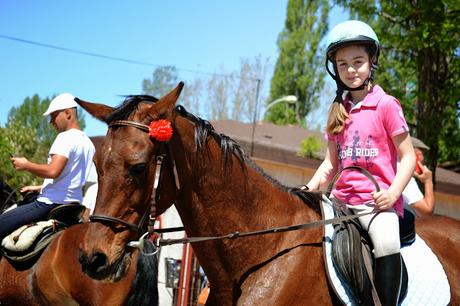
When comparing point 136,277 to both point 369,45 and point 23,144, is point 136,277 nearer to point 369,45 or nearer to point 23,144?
point 369,45

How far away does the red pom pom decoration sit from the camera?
3.10 m

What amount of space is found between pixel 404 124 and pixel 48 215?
4.19m

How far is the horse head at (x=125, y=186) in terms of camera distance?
296 cm

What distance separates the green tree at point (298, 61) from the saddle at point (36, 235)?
36943 mm

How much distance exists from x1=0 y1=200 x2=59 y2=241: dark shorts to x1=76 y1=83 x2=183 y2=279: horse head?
3283 mm

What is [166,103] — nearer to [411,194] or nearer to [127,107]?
[127,107]

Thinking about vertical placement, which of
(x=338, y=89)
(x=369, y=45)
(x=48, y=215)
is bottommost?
(x=48, y=215)

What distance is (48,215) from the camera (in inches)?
242

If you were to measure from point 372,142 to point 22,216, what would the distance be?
4.20 m

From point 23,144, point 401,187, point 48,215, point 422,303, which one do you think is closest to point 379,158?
point 401,187

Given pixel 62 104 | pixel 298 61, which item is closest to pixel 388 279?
pixel 62 104

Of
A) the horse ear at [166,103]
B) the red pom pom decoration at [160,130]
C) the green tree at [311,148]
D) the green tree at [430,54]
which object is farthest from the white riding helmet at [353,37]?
the green tree at [311,148]

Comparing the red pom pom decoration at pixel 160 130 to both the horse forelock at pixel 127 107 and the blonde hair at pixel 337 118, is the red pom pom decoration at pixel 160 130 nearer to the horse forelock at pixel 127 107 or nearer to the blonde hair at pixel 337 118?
the horse forelock at pixel 127 107

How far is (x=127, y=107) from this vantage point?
10.6ft
